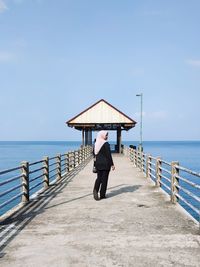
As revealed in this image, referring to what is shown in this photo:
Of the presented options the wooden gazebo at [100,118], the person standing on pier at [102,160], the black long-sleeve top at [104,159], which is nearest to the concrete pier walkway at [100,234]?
the person standing on pier at [102,160]

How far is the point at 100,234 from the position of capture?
6469mm

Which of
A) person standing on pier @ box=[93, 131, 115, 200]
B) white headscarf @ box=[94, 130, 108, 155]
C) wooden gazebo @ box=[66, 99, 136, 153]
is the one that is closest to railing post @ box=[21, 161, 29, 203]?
person standing on pier @ box=[93, 131, 115, 200]

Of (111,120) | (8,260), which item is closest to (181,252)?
(8,260)

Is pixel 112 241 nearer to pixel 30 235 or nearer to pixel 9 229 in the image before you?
pixel 30 235

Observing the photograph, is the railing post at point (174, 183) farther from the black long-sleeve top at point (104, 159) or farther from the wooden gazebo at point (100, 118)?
the wooden gazebo at point (100, 118)

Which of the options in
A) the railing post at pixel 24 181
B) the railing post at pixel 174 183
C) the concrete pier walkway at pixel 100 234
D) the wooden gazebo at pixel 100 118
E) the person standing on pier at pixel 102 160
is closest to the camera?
the concrete pier walkway at pixel 100 234

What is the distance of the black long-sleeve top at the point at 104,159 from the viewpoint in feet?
33.2

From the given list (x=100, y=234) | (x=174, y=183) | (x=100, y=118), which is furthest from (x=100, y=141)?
(x=100, y=118)

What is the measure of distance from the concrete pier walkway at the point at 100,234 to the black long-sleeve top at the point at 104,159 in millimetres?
959

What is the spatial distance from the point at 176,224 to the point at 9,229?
3.29m

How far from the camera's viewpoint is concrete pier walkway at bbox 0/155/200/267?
16.9 feet

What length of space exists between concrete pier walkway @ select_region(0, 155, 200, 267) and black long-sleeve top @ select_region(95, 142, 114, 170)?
0.96m

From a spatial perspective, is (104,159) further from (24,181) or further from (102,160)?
(24,181)

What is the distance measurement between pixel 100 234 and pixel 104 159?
3857mm
